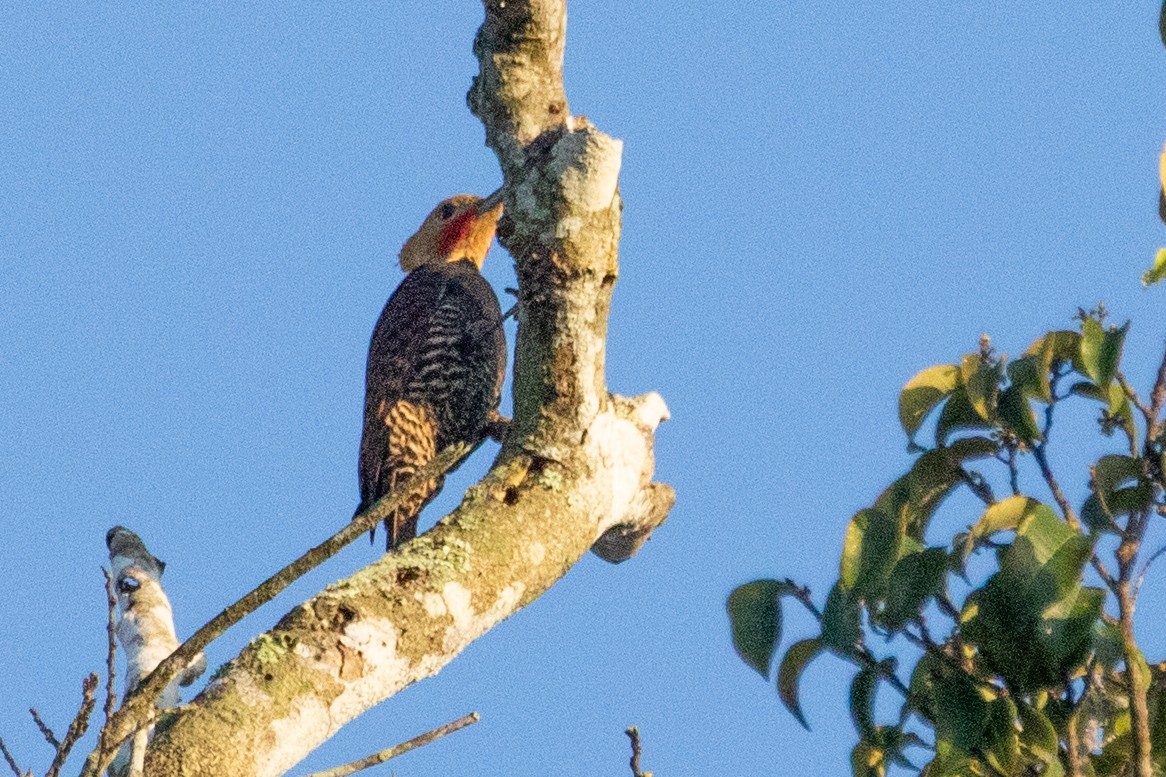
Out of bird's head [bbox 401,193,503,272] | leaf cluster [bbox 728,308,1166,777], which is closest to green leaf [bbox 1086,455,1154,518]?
leaf cluster [bbox 728,308,1166,777]

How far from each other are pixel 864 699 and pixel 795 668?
0.55ft

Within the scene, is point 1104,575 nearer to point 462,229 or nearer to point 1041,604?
point 1041,604

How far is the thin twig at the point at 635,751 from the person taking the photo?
281 centimetres

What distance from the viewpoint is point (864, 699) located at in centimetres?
317

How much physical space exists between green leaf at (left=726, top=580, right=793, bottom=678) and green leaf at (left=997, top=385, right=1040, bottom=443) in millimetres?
596

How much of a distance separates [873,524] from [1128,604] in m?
0.53

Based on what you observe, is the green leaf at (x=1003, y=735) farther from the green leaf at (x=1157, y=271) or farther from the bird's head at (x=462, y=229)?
the bird's head at (x=462, y=229)

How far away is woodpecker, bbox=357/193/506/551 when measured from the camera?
7.33 metres

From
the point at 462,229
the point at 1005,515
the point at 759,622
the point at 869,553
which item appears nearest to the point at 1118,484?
the point at 1005,515

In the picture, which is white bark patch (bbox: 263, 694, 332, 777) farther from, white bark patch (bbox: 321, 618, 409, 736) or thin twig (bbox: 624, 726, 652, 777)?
thin twig (bbox: 624, 726, 652, 777)

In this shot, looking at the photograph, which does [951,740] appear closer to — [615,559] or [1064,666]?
[1064,666]

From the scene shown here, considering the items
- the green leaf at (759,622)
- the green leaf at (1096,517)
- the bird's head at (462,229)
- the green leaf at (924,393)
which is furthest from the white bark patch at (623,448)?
the bird's head at (462,229)

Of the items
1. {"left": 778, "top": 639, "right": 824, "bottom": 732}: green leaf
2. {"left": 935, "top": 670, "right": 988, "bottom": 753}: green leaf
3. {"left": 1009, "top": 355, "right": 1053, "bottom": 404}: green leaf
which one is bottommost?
{"left": 935, "top": 670, "right": 988, "bottom": 753}: green leaf

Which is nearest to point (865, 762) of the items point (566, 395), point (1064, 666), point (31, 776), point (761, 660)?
point (761, 660)
